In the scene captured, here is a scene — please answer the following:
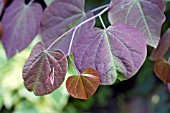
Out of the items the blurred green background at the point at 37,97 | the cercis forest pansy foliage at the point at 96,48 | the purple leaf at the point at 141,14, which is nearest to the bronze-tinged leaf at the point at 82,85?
the cercis forest pansy foliage at the point at 96,48

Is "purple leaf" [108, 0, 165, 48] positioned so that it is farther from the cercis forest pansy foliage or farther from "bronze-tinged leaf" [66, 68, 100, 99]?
"bronze-tinged leaf" [66, 68, 100, 99]

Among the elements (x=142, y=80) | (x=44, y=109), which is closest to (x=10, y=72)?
(x=44, y=109)

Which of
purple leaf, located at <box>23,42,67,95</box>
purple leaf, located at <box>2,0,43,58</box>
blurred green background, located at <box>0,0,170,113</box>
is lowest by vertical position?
blurred green background, located at <box>0,0,170,113</box>

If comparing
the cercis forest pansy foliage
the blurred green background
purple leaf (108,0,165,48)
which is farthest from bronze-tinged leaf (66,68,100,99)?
the blurred green background

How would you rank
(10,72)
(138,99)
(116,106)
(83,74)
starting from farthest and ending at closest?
(116,106) → (138,99) → (10,72) → (83,74)

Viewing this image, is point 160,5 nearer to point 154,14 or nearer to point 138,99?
point 154,14

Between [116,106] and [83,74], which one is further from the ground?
[83,74]

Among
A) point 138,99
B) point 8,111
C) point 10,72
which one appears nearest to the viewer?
point 10,72

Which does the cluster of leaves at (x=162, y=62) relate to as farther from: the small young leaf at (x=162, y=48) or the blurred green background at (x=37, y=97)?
the blurred green background at (x=37, y=97)
